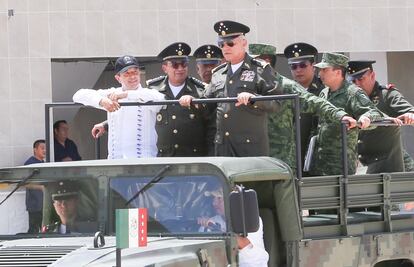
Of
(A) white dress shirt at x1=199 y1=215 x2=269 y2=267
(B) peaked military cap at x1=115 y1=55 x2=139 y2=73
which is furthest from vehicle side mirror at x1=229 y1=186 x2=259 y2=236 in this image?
(B) peaked military cap at x1=115 y1=55 x2=139 y2=73

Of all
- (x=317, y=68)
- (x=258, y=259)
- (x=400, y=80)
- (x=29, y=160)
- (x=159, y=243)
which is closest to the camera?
(x=159, y=243)

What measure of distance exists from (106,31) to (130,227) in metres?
9.79

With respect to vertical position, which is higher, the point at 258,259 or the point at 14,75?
the point at 14,75

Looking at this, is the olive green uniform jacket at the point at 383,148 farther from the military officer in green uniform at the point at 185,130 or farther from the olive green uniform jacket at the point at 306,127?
the military officer in green uniform at the point at 185,130

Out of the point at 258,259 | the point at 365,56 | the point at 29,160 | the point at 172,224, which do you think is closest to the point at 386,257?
the point at 258,259

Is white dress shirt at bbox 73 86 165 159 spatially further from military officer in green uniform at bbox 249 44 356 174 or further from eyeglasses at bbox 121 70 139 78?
military officer in green uniform at bbox 249 44 356 174

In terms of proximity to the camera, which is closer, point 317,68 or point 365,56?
point 317,68

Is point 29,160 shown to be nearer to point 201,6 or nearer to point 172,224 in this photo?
point 201,6

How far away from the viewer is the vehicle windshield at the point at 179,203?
644 cm

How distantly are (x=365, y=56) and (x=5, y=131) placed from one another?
5.57m

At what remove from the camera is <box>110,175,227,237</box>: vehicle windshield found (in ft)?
21.1

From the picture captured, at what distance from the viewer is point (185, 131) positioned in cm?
852

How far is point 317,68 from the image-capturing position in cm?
953

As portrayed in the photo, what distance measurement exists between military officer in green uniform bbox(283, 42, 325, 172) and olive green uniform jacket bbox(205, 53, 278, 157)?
943mm
